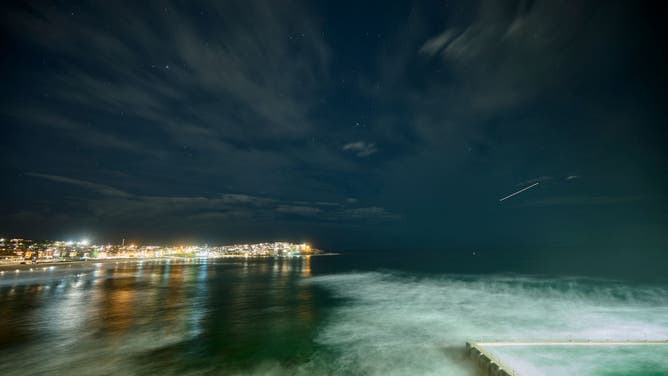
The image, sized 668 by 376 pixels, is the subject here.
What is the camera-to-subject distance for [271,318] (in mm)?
31672

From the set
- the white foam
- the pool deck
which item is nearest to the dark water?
the white foam

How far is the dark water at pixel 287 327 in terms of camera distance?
1911 cm

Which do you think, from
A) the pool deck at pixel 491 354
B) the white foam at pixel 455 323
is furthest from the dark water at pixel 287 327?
the pool deck at pixel 491 354

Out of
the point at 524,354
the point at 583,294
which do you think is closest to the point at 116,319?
the point at 524,354

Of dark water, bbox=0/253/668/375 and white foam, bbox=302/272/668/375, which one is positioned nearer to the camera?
dark water, bbox=0/253/668/375

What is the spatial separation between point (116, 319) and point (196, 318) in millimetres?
7432

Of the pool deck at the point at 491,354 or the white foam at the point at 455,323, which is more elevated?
the pool deck at the point at 491,354

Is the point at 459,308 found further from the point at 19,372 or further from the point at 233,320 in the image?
the point at 19,372

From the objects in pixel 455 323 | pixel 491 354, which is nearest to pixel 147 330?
pixel 491 354

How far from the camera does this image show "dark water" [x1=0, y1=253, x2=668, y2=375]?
19.1m

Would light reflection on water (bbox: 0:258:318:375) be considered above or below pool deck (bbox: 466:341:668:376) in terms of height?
below

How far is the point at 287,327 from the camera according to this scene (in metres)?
28.0

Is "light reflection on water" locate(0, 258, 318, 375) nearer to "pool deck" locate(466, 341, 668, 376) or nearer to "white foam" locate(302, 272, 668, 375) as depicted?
"white foam" locate(302, 272, 668, 375)

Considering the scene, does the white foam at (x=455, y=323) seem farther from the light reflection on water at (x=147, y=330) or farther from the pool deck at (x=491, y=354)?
the light reflection on water at (x=147, y=330)
